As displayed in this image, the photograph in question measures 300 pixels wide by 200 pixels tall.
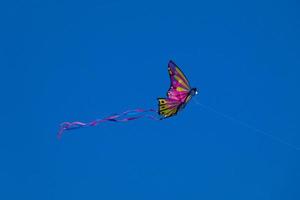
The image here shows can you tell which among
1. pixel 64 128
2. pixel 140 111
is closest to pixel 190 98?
pixel 140 111

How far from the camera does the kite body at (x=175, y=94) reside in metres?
8.77

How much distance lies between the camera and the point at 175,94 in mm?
9055

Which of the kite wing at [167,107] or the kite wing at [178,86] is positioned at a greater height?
the kite wing at [178,86]

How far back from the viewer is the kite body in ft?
28.8

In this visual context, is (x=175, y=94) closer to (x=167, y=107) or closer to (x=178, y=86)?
(x=178, y=86)

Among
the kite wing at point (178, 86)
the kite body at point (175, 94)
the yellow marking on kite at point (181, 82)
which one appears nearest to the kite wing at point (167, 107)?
the kite body at point (175, 94)

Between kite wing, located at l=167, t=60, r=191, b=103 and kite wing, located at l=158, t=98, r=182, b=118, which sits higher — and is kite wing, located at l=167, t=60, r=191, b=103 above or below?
above

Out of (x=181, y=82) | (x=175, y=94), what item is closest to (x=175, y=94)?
(x=175, y=94)

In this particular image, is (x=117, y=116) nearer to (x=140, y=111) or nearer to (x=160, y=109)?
(x=140, y=111)

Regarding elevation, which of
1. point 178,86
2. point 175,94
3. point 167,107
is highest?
point 178,86

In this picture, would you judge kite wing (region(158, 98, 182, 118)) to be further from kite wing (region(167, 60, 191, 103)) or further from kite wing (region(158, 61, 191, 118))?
kite wing (region(167, 60, 191, 103))

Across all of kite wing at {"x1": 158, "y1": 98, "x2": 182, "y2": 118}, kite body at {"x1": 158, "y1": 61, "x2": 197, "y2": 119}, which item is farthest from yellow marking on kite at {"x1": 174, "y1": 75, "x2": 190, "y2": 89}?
kite wing at {"x1": 158, "y1": 98, "x2": 182, "y2": 118}

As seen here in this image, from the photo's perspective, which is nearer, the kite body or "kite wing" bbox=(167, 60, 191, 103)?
the kite body

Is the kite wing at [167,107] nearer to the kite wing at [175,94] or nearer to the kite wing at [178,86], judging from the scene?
the kite wing at [175,94]
